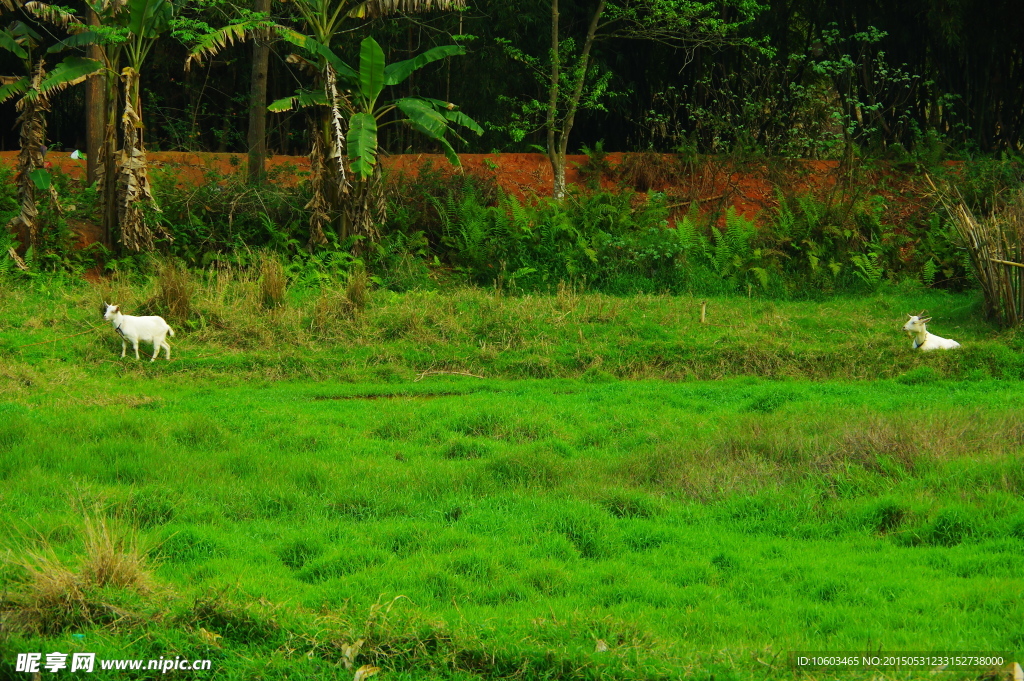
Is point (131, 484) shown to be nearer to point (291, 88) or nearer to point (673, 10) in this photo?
point (673, 10)

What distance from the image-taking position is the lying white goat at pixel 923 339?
1216 cm

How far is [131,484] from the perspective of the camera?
7.49m

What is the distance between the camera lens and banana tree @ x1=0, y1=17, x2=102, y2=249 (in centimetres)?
1425

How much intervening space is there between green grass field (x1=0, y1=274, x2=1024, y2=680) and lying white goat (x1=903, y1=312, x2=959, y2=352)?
144 millimetres

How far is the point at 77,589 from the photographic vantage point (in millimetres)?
5230

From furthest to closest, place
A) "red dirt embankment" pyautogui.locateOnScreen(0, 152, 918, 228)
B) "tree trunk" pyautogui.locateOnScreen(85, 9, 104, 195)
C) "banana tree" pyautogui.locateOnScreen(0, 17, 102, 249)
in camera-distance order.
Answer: "red dirt embankment" pyautogui.locateOnScreen(0, 152, 918, 228) → "tree trunk" pyautogui.locateOnScreen(85, 9, 104, 195) → "banana tree" pyautogui.locateOnScreen(0, 17, 102, 249)

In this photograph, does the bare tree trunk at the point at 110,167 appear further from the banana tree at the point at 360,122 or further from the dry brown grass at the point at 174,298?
the dry brown grass at the point at 174,298

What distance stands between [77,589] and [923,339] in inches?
397

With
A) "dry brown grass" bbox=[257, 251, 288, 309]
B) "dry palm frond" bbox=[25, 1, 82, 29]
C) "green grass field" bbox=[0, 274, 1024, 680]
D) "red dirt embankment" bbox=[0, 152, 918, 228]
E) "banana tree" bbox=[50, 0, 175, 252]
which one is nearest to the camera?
"green grass field" bbox=[0, 274, 1024, 680]

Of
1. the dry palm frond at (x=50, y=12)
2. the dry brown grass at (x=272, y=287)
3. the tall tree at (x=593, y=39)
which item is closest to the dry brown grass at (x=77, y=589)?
the dry brown grass at (x=272, y=287)

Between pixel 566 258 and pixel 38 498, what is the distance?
10300 millimetres

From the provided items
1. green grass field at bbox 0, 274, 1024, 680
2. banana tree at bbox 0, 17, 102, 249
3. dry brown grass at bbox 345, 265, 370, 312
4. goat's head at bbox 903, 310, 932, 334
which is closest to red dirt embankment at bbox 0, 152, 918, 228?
banana tree at bbox 0, 17, 102, 249

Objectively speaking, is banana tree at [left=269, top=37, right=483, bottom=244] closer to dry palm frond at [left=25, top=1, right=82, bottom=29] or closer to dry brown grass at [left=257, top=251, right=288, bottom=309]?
dry brown grass at [left=257, top=251, right=288, bottom=309]

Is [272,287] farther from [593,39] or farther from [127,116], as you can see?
[593,39]
